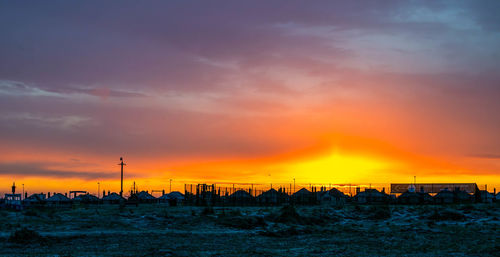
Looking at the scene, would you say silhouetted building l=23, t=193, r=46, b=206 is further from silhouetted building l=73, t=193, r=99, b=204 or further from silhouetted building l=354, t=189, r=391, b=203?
silhouetted building l=354, t=189, r=391, b=203

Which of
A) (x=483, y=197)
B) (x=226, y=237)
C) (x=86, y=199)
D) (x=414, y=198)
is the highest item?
(x=483, y=197)

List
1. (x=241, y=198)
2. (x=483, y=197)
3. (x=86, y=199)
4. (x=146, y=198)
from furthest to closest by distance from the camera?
1. (x=86, y=199)
2. (x=146, y=198)
3. (x=483, y=197)
4. (x=241, y=198)

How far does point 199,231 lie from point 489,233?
19.6 m

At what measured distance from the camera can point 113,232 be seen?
36062 millimetres

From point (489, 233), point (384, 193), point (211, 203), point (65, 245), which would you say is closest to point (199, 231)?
point (65, 245)

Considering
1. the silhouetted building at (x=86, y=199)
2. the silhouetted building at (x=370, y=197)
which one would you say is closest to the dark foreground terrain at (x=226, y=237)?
the silhouetted building at (x=370, y=197)

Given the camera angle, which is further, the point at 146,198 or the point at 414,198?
the point at 146,198

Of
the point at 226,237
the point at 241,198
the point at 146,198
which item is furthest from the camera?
the point at 146,198

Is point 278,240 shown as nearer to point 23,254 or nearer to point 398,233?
point 398,233

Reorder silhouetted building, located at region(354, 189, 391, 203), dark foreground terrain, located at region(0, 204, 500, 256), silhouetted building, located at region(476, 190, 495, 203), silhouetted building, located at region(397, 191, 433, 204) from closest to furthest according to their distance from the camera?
dark foreground terrain, located at region(0, 204, 500, 256) → silhouetted building, located at region(476, 190, 495, 203) → silhouetted building, located at region(397, 191, 433, 204) → silhouetted building, located at region(354, 189, 391, 203)

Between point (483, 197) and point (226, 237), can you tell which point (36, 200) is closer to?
point (483, 197)

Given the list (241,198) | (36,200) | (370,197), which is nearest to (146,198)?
(36,200)

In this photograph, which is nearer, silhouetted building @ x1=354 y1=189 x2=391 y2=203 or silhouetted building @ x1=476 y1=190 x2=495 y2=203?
silhouetted building @ x1=476 y1=190 x2=495 y2=203

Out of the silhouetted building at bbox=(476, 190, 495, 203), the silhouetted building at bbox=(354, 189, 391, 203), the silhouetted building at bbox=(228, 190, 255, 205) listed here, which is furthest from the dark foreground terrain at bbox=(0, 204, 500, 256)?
the silhouetted building at bbox=(354, 189, 391, 203)
